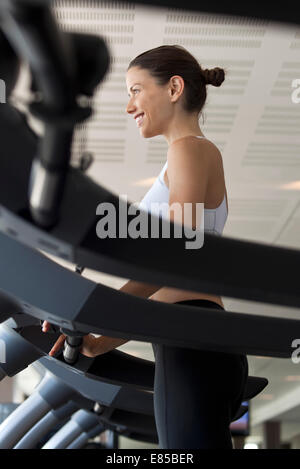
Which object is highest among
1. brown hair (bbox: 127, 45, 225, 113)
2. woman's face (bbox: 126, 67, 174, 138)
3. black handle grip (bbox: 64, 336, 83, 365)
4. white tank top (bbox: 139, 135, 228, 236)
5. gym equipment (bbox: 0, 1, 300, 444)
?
brown hair (bbox: 127, 45, 225, 113)

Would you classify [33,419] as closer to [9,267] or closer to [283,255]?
[9,267]

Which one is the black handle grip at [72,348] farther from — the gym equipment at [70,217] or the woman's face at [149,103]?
the gym equipment at [70,217]

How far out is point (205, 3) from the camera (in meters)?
0.35

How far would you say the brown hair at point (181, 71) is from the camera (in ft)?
4.01

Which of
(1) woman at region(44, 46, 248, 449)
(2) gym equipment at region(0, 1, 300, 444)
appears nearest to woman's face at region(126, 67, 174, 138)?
(1) woman at region(44, 46, 248, 449)

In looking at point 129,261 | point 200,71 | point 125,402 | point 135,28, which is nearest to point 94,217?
point 129,261

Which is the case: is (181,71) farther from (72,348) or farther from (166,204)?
(72,348)

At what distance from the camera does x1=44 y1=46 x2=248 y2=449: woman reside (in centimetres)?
102

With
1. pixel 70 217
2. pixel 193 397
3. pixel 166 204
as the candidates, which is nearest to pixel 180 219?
pixel 166 204

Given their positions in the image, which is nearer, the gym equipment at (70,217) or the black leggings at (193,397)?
the gym equipment at (70,217)

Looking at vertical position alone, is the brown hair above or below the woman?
above

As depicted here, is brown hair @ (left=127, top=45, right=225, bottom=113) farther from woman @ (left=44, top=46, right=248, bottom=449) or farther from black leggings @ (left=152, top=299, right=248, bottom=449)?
black leggings @ (left=152, top=299, right=248, bottom=449)

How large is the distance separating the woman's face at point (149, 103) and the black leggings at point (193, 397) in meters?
0.42

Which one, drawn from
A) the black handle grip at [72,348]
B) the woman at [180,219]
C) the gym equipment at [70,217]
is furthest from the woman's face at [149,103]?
the gym equipment at [70,217]
